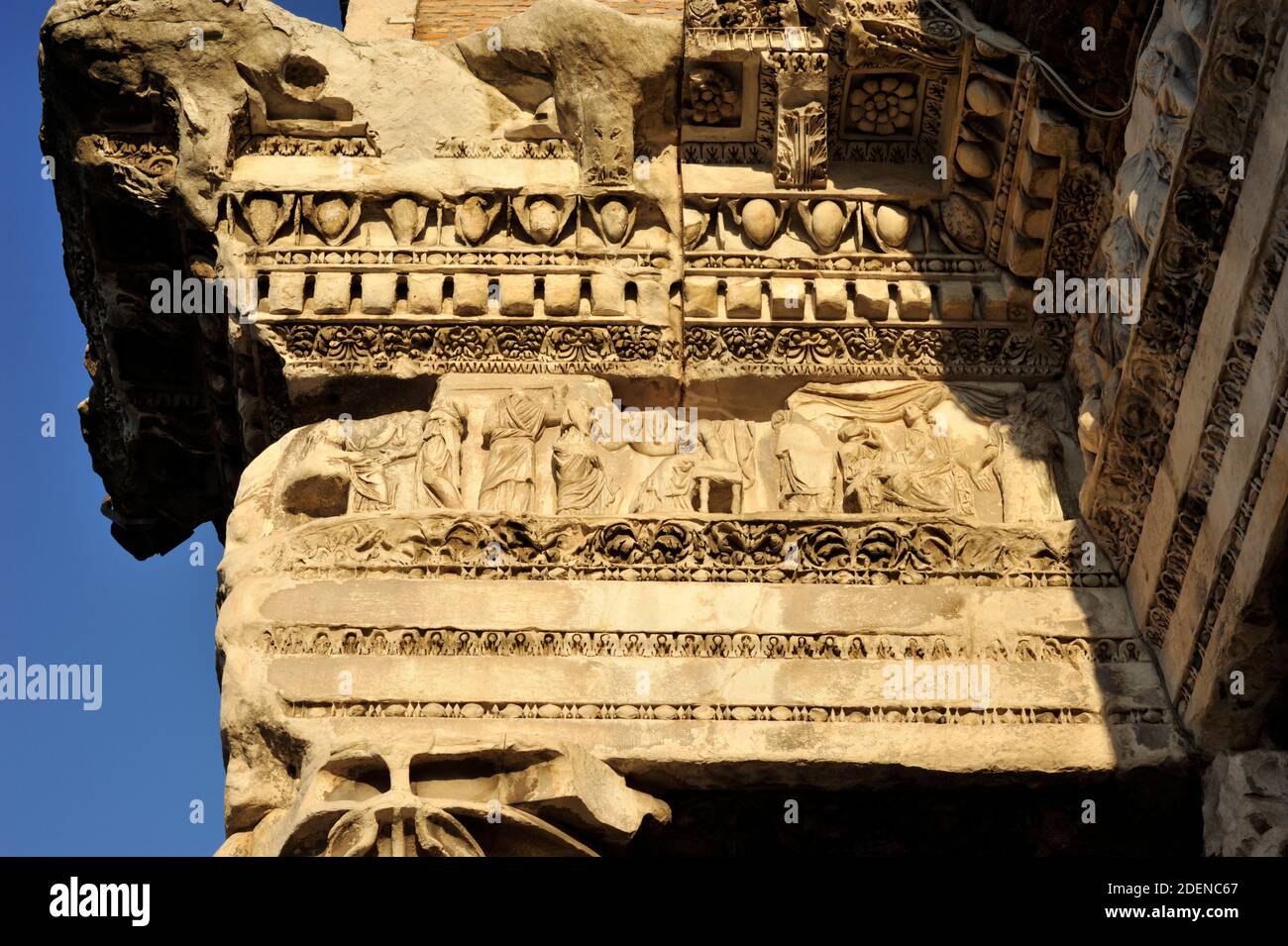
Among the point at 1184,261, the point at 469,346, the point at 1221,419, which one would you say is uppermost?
the point at 1184,261

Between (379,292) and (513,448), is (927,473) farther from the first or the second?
(379,292)

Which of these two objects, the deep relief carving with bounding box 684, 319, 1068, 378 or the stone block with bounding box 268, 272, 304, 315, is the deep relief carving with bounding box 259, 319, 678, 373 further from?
the deep relief carving with bounding box 684, 319, 1068, 378

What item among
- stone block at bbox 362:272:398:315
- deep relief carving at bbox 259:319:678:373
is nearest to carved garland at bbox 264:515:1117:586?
deep relief carving at bbox 259:319:678:373

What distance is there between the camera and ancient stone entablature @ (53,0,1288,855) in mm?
7594

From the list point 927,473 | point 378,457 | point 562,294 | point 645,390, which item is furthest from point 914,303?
point 378,457

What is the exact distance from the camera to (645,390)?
9.29m

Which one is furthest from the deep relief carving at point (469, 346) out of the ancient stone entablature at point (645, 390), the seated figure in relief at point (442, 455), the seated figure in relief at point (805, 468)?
the seated figure in relief at point (805, 468)

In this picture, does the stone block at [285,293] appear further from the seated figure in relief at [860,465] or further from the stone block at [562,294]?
the seated figure in relief at [860,465]

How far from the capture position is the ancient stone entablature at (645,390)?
7594 mm

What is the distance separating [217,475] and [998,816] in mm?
4556

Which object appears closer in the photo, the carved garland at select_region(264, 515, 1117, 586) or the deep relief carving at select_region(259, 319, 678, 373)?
the carved garland at select_region(264, 515, 1117, 586)

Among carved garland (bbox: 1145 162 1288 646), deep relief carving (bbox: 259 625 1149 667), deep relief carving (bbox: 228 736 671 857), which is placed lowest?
deep relief carving (bbox: 228 736 671 857)
